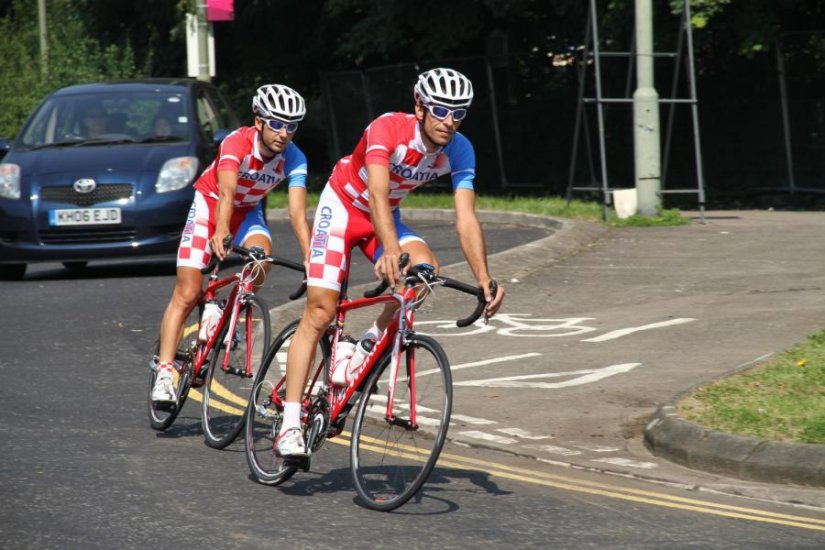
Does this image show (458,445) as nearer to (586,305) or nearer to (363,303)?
(363,303)

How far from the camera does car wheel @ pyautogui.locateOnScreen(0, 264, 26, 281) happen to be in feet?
52.1

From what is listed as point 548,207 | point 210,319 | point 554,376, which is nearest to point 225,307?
point 210,319

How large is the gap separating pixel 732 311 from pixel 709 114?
520 inches

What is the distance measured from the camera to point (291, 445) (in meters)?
6.90

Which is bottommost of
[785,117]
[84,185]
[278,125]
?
[84,185]

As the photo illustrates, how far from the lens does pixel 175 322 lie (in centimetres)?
850

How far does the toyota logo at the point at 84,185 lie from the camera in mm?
15125

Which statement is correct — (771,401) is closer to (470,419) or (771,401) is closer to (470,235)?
(470,419)

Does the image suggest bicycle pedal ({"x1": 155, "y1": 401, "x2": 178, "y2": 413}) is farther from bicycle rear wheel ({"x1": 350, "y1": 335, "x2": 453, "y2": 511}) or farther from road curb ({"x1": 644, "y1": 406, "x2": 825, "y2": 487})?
road curb ({"x1": 644, "y1": 406, "x2": 825, "y2": 487})

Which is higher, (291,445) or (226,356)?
(226,356)

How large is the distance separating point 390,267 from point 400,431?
2.73 feet

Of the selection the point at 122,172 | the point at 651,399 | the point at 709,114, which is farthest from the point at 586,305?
the point at 709,114

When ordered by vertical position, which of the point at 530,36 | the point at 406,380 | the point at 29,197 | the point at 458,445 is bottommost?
the point at 458,445

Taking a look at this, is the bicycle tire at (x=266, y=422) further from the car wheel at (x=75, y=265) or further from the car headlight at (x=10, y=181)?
the car wheel at (x=75, y=265)
